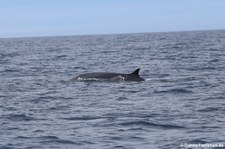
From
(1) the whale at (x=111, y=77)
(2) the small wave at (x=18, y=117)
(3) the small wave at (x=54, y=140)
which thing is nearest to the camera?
(3) the small wave at (x=54, y=140)

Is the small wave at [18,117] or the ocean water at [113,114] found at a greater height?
the small wave at [18,117]

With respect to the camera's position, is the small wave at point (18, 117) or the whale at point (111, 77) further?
the whale at point (111, 77)

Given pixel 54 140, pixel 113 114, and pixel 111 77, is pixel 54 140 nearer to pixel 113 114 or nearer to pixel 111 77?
pixel 113 114

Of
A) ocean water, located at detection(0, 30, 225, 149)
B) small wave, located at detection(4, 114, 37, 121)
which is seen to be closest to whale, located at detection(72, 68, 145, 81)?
ocean water, located at detection(0, 30, 225, 149)

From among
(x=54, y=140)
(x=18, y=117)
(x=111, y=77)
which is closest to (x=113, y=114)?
(x=18, y=117)

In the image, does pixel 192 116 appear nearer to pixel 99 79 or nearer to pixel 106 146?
pixel 106 146

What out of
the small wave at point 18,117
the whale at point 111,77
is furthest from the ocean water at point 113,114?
the whale at point 111,77

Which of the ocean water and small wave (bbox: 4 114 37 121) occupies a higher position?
small wave (bbox: 4 114 37 121)

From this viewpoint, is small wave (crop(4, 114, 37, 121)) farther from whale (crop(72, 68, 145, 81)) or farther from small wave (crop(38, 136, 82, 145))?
whale (crop(72, 68, 145, 81))

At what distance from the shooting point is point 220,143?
12352 millimetres

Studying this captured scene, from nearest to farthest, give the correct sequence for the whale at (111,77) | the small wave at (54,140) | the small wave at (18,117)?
the small wave at (54,140), the small wave at (18,117), the whale at (111,77)

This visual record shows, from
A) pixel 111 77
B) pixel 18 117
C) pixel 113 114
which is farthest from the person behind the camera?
pixel 111 77

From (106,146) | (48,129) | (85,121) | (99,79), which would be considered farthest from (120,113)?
(99,79)

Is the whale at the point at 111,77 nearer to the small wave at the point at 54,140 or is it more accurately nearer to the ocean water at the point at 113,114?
the ocean water at the point at 113,114
